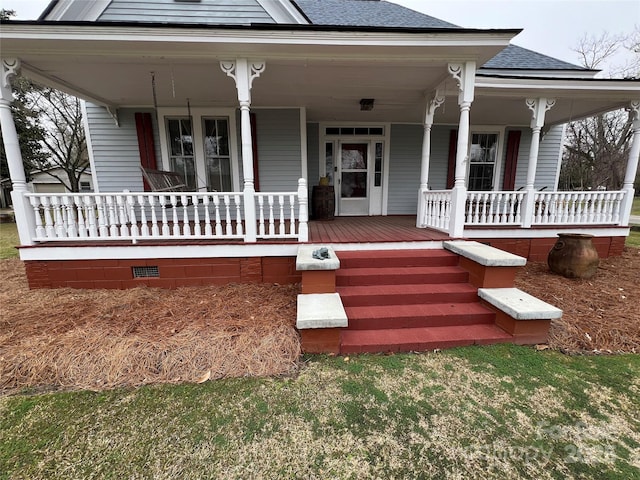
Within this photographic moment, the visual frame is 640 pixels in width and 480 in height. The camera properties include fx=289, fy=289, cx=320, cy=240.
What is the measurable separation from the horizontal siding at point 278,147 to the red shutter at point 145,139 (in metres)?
1.97

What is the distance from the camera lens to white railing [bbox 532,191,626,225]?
15.6ft

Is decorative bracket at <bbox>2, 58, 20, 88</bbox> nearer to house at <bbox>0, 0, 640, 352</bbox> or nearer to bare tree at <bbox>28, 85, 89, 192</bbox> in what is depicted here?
house at <bbox>0, 0, 640, 352</bbox>

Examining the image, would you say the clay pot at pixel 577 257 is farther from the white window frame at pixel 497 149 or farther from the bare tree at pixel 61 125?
the bare tree at pixel 61 125

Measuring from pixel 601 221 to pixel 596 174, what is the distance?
1831 cm

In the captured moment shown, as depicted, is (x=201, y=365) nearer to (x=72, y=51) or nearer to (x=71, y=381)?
(x=71, y=381)

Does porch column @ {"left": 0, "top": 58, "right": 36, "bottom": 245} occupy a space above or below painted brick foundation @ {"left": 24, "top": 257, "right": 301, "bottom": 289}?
above

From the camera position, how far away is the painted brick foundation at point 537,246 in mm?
4742

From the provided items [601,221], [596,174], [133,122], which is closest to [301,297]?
[133,122]

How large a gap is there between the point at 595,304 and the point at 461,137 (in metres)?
2.53

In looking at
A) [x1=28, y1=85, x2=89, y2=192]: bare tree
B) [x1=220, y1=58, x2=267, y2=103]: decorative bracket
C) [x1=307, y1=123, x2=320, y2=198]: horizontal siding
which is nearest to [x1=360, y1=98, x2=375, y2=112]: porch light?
[x1=307, y1=123, x2=320, y2=198]: horizontal siding

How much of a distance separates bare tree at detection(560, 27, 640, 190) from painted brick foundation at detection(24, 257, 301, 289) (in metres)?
20.3

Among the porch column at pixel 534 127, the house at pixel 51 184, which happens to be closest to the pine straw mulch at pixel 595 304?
the porch column at pixel 534 127

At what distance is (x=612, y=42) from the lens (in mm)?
16922

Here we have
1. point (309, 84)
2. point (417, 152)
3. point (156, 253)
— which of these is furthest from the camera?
point (417, 152)
